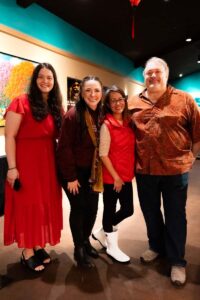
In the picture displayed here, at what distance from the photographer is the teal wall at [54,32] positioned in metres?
3.21

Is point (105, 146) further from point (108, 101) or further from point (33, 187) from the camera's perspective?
point (33, 187)

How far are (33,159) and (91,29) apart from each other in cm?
359

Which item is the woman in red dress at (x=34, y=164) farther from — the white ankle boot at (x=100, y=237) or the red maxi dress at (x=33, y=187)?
the white ankle boot at (x=100, y=237)

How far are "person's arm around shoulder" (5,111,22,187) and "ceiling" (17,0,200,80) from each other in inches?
86.6

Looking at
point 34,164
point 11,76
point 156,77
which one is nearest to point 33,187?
point 34,164

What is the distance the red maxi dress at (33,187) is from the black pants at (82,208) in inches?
5.6

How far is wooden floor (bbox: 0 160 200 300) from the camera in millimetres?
1626

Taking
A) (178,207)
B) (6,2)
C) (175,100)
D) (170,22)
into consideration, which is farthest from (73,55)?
(178,207)

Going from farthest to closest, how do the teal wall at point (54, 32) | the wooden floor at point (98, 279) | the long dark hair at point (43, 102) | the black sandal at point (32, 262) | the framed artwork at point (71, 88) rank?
1. the framed artwork at point (71, 88)
2. the teal wall at point (54, 32)
3. the black sandal at point (32, 262)
4. the long dark hair at point (43, 102)
5. the wooden floor at point (98, 279)

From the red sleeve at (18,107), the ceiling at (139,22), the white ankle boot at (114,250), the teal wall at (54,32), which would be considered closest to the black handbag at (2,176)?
the red sleeve at (18,107)

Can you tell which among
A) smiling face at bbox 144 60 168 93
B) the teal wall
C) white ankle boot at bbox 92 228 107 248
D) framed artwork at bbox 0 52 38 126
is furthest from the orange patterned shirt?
the teal wall

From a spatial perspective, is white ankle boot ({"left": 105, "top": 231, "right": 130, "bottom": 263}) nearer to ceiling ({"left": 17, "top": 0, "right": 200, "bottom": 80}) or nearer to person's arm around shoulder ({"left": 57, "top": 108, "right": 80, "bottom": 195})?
person's arm around shoulder ({"left": 57, "top": 108, "right": 80, "bottom": 195})

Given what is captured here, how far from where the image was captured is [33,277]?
1.81m

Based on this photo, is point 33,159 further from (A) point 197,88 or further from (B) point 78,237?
(A) point 197,88
